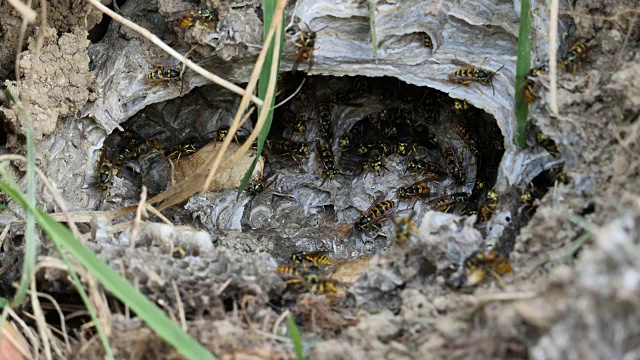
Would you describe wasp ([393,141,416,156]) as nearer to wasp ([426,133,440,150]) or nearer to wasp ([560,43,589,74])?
wasp ([426,133,440,150])

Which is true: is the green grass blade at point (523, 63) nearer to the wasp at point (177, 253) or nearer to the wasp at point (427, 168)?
the wasp at point (427, 168)

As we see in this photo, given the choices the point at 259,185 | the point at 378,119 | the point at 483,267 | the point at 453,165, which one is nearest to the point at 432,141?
the point at 453,165

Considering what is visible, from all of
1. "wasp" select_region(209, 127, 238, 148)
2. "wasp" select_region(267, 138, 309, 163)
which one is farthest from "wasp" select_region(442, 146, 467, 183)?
"wasp" select_region(209, 127, 238, 148)

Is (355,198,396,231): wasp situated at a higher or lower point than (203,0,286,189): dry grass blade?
lower

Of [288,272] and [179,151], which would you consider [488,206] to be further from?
[179,151]

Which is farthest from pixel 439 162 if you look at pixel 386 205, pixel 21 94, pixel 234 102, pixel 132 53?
pixel 21 94

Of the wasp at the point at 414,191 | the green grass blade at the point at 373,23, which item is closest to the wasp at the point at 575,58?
the green grass blade at the point at 373,23
